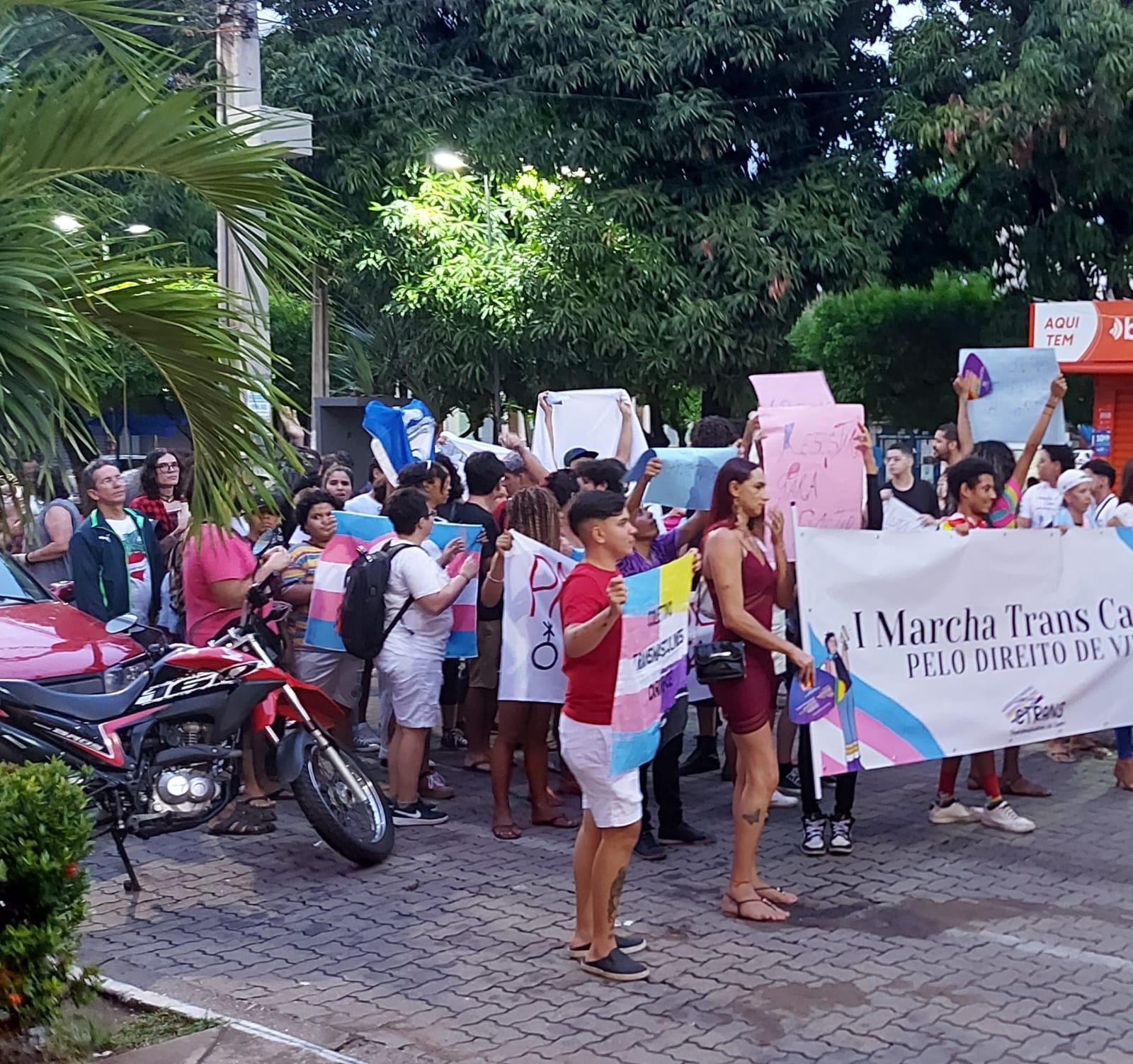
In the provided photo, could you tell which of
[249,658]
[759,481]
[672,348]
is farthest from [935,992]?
[672,348]

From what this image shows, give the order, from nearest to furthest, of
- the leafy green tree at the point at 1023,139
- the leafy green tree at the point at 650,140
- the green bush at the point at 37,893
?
the green bush at the point at 37,893, the leafy green tree at the point at 1023,139, the leafy green tree at the point at 650,140

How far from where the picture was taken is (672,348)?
A: 16.8 meters

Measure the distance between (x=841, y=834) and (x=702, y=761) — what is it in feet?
5.72

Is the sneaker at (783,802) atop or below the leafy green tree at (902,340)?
below

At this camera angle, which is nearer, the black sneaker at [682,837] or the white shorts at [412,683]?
the black sneaker at [682,837]

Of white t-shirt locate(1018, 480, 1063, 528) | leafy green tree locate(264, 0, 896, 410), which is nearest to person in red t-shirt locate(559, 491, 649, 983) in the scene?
white t-shirt locate(1018, 480, 1063, 528)

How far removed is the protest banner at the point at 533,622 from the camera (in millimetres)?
6996

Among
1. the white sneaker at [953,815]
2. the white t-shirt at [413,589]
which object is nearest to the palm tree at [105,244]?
the white t-shirt at [413,589]

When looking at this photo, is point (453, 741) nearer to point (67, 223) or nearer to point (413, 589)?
point (413, 589)

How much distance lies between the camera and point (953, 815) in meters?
7.13

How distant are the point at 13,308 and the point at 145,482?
473 centimetres

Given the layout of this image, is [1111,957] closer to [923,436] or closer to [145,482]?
[145,482]

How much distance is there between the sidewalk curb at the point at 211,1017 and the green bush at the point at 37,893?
1.10ft

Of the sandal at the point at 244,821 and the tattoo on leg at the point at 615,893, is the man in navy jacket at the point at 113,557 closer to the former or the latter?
the sandal at the point at 244,821
